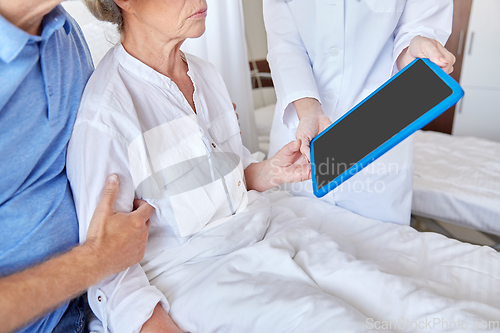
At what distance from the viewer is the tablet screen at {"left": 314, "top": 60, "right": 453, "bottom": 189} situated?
2.47ft

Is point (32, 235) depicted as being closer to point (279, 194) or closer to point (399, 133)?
point (399, 133)

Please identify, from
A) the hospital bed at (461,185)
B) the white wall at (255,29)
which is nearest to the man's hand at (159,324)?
the hospital bed at (461,185)

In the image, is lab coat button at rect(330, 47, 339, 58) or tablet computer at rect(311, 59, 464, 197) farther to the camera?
lab coat button at rect(330, 47, 339, 58)

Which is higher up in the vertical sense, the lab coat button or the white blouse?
the lab coat button

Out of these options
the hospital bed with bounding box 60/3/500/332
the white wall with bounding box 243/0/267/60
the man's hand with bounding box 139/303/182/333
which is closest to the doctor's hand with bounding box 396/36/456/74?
the hospital bed with bounding box 60/3/500/332

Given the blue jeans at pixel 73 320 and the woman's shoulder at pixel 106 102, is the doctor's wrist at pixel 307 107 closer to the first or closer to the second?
the woman's shoulder at pixel 106 102

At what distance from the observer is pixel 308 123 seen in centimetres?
114

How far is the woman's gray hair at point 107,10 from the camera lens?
973 millimetres

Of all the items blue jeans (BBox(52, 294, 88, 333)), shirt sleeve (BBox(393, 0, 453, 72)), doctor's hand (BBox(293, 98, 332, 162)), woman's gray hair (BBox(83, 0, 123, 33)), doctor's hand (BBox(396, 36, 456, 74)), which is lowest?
blue jeans (BBox(52, 294, 88, 333))

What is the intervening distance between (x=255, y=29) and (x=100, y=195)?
2314 mm

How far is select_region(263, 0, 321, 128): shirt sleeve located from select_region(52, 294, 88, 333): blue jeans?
0.89 meters

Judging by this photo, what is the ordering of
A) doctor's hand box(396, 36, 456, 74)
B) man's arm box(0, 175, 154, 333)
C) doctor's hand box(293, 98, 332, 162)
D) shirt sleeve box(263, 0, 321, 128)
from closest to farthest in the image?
man's arm box(0, 175, 154, 333), doctor's hand box(396, 36, 456, 74), doctor's hand box(293, 98, 332, 162), shirt sleeve box(263, 0, 321, 128)

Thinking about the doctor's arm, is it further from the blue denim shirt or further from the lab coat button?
the blue denim shirt

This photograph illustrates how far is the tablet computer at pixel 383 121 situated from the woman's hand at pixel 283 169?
0.49 ft
